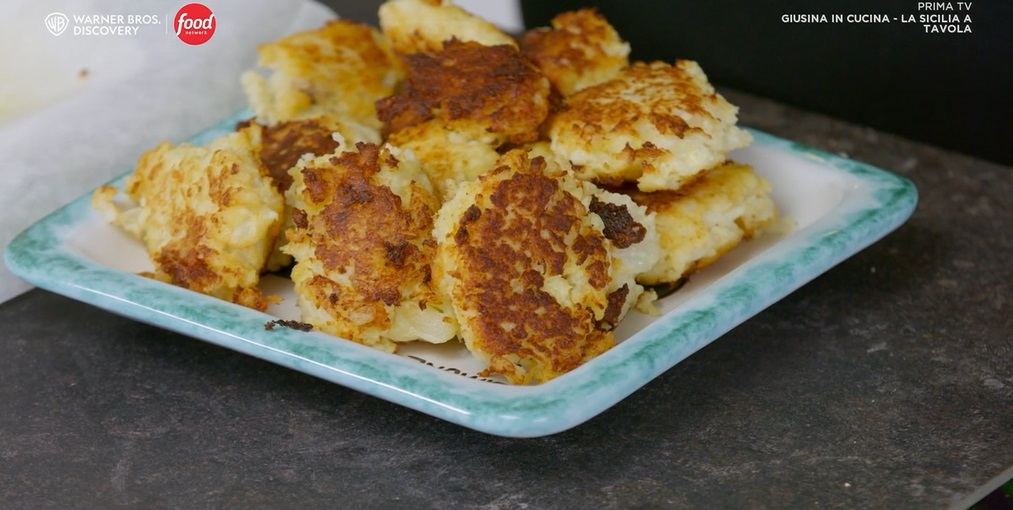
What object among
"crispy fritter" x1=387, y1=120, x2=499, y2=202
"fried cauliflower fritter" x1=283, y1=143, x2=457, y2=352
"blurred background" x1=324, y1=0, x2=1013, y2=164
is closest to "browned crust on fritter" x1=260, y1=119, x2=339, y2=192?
"crispy fritter" x1=387, y1=120, x2=499, y2=202

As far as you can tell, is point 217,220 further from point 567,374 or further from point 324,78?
point 567,374

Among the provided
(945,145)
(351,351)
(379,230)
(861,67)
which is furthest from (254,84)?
(945,145)

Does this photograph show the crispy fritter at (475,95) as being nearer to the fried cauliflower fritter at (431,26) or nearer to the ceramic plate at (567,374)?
the fried cauliflower fritter at (431,26)

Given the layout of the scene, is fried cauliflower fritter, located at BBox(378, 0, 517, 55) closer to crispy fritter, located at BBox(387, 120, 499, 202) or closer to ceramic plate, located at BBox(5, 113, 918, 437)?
crispy fritter, located at BBox(387, 120, 499, 202)

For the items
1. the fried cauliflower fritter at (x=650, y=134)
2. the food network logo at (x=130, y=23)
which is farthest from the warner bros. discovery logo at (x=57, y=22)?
the fried cauliflower fritter at (x=650, y=134)

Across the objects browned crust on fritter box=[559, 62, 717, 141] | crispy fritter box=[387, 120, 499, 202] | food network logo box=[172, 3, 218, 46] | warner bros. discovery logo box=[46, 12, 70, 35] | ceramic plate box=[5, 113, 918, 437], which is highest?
warner bros. discovery logo box=[46, 12, 70, 35]

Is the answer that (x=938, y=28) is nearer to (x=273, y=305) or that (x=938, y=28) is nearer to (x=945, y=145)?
(x=945, y=145)
